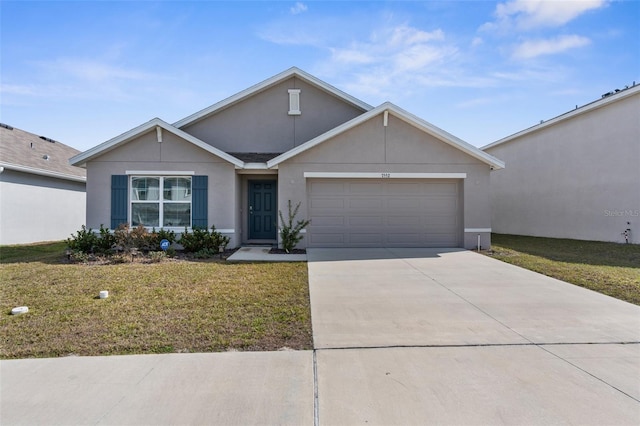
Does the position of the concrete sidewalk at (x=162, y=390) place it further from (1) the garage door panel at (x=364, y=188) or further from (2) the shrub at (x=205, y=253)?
(1) the garage door panel at (x=364, y=188)

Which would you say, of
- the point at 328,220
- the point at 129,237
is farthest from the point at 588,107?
the point at 129,237

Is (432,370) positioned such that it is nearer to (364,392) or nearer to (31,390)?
(364,392)

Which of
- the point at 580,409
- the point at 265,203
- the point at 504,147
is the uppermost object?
the point at 504,147

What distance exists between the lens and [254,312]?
5.23 metres

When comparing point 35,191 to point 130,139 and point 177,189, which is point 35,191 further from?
point 177,189

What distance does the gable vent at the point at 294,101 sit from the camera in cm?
1376

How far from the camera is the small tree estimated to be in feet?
36.4

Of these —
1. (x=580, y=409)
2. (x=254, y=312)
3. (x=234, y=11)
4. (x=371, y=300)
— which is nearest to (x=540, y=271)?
(x=371, y=300)

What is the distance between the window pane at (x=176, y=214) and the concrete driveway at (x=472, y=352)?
596 centimetres

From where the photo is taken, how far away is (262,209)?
13008 mm

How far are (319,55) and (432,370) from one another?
34.3ft

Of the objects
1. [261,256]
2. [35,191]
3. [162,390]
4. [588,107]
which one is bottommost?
[162,390]

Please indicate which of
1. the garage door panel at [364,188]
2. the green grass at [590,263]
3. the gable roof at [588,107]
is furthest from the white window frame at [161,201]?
the gable roof at [588,107]

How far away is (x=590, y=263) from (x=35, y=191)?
20.0m
